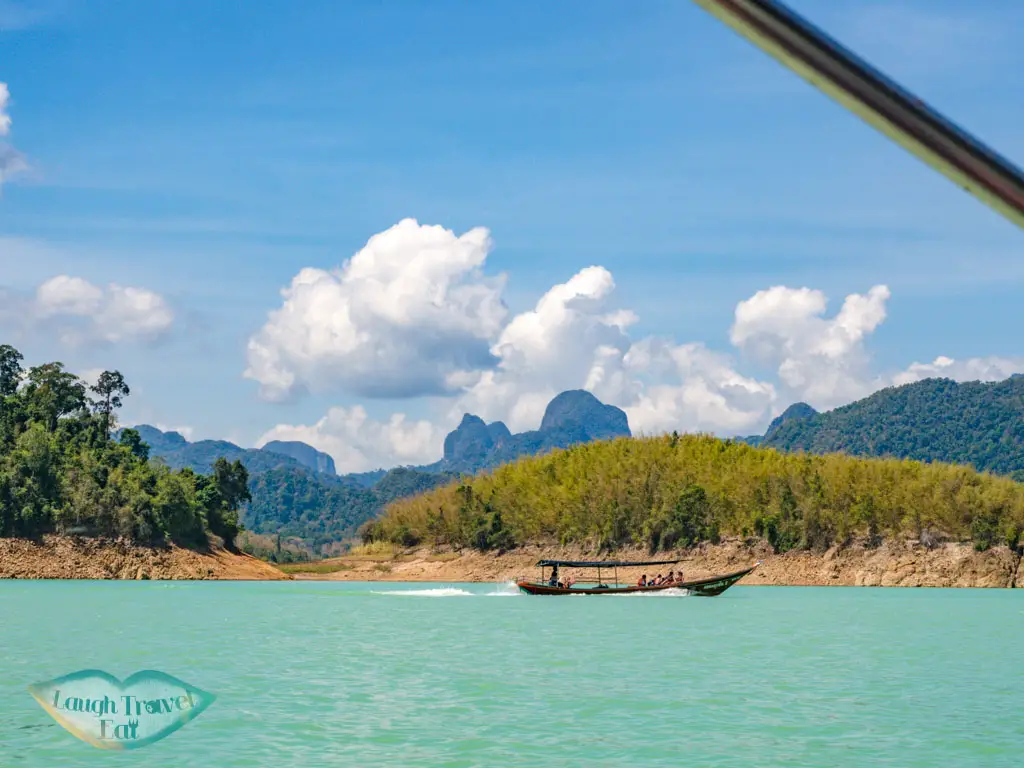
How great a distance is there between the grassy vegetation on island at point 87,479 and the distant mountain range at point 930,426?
8270cm

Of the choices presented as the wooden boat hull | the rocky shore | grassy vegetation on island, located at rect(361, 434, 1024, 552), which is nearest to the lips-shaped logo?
the wooden boat hull

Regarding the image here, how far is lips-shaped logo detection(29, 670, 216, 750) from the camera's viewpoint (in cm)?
1092

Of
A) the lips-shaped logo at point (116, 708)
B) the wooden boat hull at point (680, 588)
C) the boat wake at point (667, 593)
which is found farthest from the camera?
the boat wake at point (667, 593)

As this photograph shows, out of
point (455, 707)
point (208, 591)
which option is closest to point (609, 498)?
point (208, 591)

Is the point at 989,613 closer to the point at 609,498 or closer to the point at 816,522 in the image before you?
the point at 816,522

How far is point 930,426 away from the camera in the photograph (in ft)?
488

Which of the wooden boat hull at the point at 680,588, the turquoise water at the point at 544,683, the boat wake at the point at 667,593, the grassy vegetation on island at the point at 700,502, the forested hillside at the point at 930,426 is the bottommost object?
the turquoise water at the point at 544,683

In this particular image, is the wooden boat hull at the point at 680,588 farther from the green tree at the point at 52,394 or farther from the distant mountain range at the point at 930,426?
the distant mountain range at the point at 930,426

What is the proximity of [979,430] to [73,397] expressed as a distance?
109157mm

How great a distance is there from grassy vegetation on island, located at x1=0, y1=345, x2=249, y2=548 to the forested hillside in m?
87.8

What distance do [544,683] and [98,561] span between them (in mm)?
51485

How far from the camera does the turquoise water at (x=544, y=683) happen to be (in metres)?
13.5

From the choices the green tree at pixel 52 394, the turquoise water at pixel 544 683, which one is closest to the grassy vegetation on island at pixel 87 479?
the green tree at pixel 52 394

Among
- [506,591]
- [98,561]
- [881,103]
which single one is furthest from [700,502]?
[881,103]
